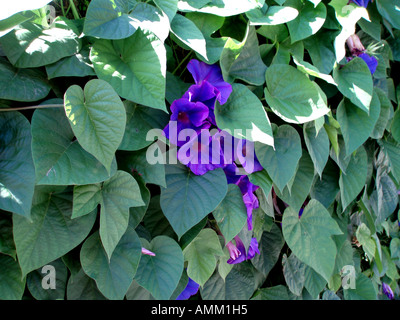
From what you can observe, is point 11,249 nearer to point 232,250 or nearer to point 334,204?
point 232,250

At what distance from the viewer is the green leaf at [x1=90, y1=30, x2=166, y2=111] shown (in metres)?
0.68

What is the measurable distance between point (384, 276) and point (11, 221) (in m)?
1.74

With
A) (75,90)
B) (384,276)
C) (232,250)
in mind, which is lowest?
(384,276)

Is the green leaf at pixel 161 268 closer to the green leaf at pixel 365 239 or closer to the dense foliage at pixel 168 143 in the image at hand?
the dense foliage at pixel 168 143

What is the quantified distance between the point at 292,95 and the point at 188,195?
14.9 inches

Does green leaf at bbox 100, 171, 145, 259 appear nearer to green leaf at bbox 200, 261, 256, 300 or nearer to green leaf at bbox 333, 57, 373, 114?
green leaf at bbox 200, 261, 256, 300

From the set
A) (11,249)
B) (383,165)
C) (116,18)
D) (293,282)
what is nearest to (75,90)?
(116,18)

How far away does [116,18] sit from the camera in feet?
2.36

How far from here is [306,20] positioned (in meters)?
1.01

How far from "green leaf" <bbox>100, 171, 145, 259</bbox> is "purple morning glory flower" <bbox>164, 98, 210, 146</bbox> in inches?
5.6

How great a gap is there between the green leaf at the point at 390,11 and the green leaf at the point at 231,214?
2.86 ft

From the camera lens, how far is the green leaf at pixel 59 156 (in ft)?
1.98

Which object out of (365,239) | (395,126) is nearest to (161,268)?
(365,239)

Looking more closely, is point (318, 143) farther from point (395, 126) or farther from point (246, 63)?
point (395, 126)
